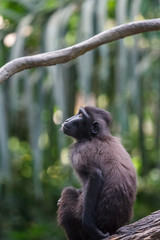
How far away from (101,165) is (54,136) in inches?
88.9

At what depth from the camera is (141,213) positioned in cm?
837

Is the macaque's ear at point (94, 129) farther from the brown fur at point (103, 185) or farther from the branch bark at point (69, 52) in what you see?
the branch bark at point (69, 52)

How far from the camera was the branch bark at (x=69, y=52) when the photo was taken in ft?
11.4

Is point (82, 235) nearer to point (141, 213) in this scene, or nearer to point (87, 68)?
point (87, 68)

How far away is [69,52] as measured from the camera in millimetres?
3586

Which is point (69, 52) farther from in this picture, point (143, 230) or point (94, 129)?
point (143, 230)

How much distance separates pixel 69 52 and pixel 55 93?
2.44 metres

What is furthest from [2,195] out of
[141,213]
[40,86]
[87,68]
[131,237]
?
[131,237]

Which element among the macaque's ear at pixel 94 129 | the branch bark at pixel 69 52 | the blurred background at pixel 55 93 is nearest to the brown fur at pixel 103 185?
the macaque's ear at pixel 94 129

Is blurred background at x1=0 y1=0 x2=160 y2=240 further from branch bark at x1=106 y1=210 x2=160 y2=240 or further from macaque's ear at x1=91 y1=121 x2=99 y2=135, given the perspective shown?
branch bark at x1=106 y1=210 x2=160 y2=240

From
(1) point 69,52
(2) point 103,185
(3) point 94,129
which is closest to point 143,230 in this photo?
(2) point 103,185

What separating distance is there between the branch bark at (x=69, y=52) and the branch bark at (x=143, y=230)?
128cm

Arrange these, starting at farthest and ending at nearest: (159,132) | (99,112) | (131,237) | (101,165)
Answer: (159,132)
(99,112)
(101,165)
(131,237)

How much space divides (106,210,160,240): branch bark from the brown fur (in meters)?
0.29
